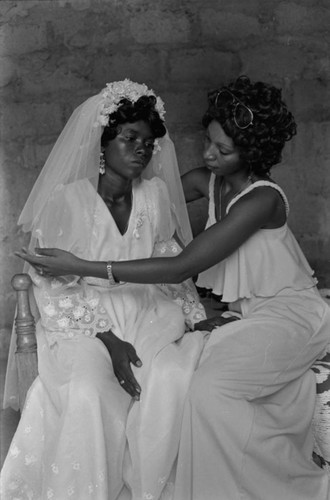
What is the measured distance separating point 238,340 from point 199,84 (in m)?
1.94

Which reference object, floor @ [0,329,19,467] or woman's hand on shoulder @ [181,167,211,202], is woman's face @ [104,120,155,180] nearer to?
woman's hand on shoulder @ [181,167,211,202]

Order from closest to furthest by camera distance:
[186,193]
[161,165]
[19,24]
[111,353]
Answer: [111,353] → [161,165] → [186,193] → [19,24]

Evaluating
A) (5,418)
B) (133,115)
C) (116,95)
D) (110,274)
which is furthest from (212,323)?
(5,418)

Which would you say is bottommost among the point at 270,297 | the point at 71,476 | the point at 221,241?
the point at 71,476

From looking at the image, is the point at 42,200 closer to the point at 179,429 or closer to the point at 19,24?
the point at 179,429

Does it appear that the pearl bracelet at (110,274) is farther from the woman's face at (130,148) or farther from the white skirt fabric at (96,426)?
the woman's face at (130,148)

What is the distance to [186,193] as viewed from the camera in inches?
157

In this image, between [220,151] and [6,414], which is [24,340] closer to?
[220,151]

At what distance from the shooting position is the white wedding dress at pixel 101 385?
9.66 ft

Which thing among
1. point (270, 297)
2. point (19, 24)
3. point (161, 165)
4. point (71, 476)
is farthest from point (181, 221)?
point (19, 24)

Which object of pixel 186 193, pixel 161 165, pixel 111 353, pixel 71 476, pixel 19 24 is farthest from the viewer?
pixel 19 24

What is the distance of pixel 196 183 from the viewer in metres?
3.95

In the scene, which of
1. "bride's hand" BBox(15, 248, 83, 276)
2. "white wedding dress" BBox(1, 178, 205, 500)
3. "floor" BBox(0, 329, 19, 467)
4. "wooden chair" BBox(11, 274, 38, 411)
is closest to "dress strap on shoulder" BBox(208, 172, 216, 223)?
"white wedding dress" BBox(1, 178, 205, 500)

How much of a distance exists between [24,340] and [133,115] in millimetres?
1067
